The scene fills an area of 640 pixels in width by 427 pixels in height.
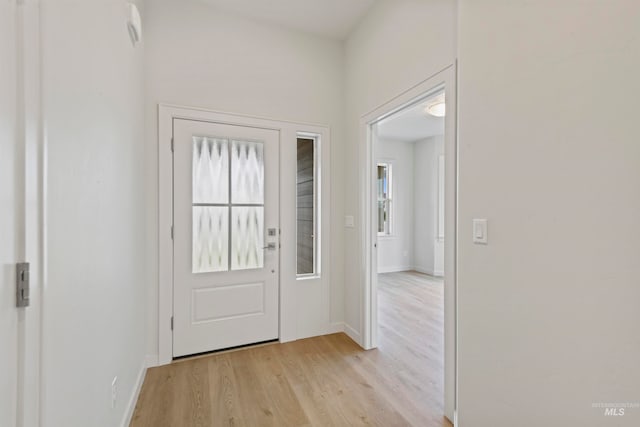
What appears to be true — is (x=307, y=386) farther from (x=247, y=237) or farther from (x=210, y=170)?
(x=210, y=170)

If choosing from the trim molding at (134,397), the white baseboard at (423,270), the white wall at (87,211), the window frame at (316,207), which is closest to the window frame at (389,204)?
the white baseboard at (423,270)

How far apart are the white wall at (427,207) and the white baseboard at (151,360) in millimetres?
4958

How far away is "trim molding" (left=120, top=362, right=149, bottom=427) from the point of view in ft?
5.33

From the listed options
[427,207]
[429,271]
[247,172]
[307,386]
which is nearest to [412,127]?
[427,207]

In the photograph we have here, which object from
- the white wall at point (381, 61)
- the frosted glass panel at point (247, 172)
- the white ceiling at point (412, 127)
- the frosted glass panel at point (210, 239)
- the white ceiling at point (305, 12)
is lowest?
the frosted glass panel at point (210, 239)

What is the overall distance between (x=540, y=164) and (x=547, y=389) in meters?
0.95

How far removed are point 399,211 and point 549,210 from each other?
5045 mm

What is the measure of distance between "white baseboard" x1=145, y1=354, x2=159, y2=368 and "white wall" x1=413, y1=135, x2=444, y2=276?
496 cm

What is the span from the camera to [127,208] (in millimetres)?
1726

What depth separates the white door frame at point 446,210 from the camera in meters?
1.71

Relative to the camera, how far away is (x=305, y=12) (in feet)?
8.48

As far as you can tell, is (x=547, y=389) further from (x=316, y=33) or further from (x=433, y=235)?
(x=433, y=235)

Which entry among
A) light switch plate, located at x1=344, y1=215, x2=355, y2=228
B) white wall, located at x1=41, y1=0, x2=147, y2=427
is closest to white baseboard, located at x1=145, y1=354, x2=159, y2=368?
white wall, located at x1=41, y1=0, x2=147, y2=427

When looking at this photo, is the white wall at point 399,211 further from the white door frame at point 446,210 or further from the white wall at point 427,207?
the white door frame at point 446,210
